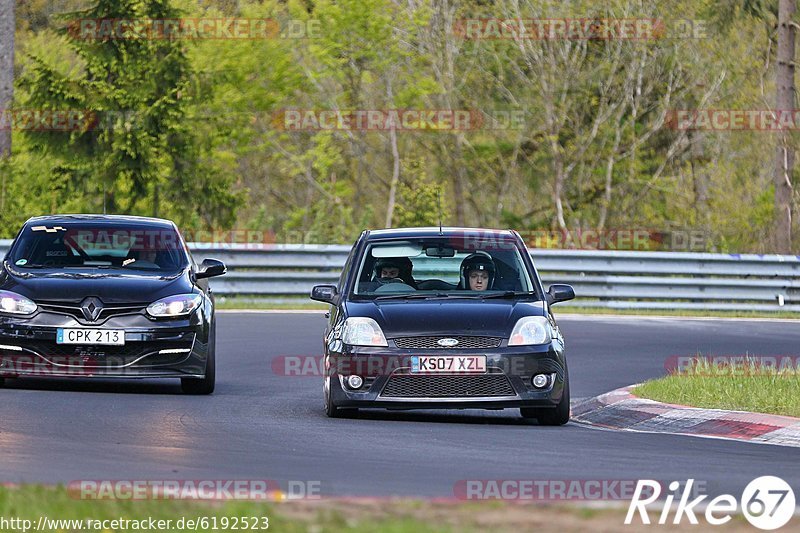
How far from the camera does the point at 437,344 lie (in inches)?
453

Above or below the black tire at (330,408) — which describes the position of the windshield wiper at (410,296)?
above

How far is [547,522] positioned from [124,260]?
843 centimetres

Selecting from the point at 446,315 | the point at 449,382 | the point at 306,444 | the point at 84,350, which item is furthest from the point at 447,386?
the point at 84,350

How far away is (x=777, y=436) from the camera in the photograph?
10.8 metres

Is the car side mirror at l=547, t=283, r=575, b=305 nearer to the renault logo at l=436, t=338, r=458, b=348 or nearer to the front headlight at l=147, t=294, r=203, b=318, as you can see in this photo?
the renault logo at l=436, t=338, r=458, b=348

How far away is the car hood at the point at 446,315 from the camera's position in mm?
11570

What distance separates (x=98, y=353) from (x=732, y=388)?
520 centimetres

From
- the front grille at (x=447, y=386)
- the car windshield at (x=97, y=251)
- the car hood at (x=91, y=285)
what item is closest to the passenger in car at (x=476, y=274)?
the front grille at (x=447, y=386)

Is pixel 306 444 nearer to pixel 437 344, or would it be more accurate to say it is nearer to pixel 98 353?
pixel 437 344

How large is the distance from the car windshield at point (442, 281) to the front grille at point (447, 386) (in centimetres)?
99

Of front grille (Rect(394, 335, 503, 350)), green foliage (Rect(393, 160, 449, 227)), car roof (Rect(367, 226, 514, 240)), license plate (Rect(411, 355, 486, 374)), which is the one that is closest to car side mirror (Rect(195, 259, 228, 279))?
car roof (Rect(367, 226, 514, 240))

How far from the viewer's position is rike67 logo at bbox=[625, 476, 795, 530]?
6762mm

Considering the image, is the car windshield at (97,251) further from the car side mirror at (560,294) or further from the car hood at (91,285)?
the car side mirror at (560,294)

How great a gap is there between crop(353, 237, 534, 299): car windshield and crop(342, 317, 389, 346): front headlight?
535 mm
